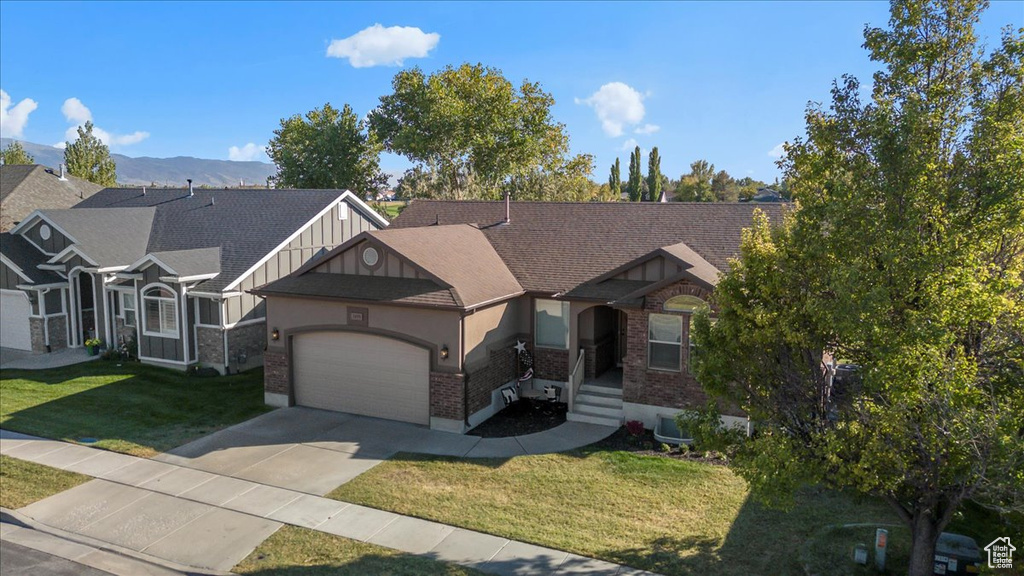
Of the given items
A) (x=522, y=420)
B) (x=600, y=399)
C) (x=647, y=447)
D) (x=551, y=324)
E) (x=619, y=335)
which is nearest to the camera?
(x=647, y=447)

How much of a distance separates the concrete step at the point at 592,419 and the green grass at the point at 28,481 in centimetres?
1033

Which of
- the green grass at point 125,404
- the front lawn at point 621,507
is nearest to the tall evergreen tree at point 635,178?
the green grass at point 125,404

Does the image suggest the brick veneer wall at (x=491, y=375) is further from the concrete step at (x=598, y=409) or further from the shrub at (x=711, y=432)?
the shrub at (x=711, y=432)

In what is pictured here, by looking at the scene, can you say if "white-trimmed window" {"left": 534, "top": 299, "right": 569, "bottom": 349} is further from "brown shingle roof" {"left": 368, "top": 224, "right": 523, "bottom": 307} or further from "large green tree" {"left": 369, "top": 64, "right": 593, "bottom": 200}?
"large green tree" {"left": 369, "top": 64, "right": 593, "bottom": 200}

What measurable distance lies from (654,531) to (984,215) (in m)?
6.65

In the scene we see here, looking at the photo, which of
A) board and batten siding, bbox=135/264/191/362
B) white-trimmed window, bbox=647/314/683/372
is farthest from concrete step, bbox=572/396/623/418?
board and batten siding, bbox=135/264/191/362

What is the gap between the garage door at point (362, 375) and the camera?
16.6m

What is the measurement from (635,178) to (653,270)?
68.9 m

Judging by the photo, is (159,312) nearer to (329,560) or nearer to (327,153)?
(329,560)

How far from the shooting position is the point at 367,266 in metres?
17.4

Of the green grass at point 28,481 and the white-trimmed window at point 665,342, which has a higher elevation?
the white-trimmed window at point 665,342

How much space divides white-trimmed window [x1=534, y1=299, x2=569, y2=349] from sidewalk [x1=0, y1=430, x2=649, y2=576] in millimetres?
7875

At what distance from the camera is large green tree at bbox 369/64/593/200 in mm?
47625

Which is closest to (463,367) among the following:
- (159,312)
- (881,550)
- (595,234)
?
(595,234)
